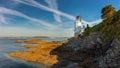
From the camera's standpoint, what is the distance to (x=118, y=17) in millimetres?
56156

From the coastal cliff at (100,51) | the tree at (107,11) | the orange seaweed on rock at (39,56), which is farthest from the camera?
the tree at (107,11)

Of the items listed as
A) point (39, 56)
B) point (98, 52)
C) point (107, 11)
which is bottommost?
point (39, 56)

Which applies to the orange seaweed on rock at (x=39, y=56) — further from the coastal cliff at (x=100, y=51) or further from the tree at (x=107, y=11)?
the tree at (x=107, y=11)

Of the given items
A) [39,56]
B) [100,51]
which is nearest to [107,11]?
[39,56]

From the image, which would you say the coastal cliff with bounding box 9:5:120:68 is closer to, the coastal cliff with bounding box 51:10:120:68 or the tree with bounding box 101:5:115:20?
the coastal cliff with bounding box 51:10:120:68

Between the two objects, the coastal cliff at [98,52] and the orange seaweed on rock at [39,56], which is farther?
the orange seaweed on rock at [39,56]

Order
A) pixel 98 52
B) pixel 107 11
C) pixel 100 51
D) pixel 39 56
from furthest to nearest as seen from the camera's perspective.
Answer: pixel 107 11, pixel 39 56, pixel 98 52, pixel 100 51

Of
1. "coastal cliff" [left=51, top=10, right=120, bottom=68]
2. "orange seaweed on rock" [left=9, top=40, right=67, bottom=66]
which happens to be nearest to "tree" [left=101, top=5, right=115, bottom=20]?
"coastal cliff" [left=51, top=10, right=120, bottom=68]

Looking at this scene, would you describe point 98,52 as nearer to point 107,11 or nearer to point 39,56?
point 39,56

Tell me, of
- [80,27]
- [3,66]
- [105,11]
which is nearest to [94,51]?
[3,66]

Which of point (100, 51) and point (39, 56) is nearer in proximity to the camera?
point (100, 51)

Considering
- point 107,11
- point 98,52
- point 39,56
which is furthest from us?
point 107,11

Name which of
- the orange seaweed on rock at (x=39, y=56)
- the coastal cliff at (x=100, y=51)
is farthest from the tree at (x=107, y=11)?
the orange seaweed on rock at (x=39, y=56)

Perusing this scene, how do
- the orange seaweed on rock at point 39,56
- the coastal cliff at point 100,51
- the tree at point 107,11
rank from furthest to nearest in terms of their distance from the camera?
the tree at point 107,11, the orange seaweed on rock at point 39,56, the coastal cliff at point 100,51
